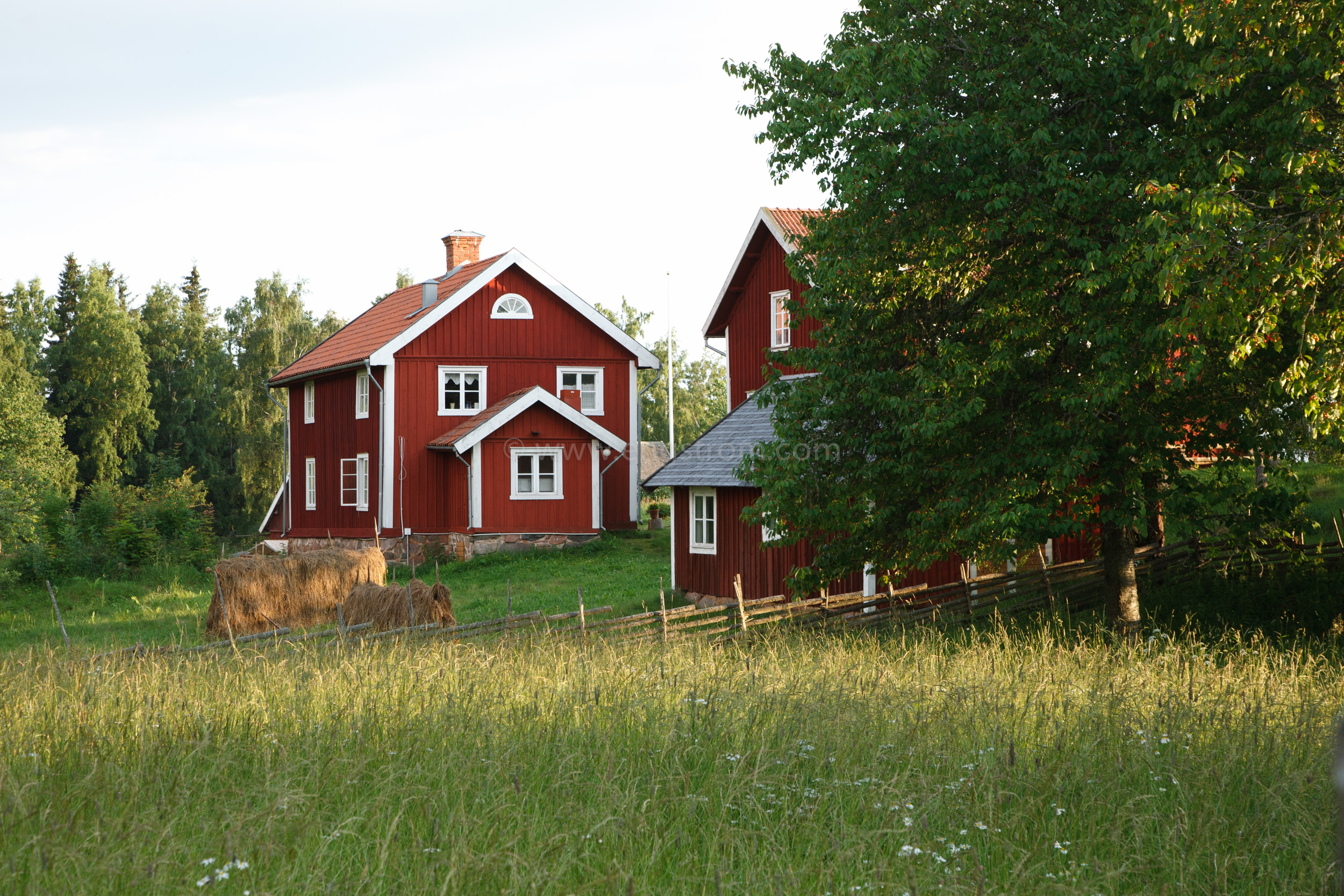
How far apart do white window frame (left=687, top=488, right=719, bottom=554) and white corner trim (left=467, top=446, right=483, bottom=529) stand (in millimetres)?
8554

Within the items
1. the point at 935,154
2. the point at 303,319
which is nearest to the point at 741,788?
the point at 935,154

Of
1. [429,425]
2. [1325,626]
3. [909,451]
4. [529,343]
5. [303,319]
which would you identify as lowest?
[1325,626]

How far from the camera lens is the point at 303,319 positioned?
5091cm

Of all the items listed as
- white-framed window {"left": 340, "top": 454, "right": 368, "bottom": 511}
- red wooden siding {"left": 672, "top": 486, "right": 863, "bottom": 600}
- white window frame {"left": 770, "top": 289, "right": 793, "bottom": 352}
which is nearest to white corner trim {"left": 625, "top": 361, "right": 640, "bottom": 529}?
white-framed window {"left": 340, "top": 454, "right": 368, "bottom": 511}

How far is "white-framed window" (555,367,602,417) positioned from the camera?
3184cm

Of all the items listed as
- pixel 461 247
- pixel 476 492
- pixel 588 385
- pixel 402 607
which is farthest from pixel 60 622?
pixel 461 247

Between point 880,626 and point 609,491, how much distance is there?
1676cm

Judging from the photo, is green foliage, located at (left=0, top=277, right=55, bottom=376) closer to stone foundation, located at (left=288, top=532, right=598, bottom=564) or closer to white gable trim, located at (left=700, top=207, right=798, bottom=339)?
stone foundation, located at (left=288, top=532, right=598, bottom=564)

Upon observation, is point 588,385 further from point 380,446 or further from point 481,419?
point 380,446

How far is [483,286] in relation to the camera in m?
30.4

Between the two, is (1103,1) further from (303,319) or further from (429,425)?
(303,319)

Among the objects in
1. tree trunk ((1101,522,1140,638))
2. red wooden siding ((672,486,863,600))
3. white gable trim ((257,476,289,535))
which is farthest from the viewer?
white gable trim ((257,476,289,535))

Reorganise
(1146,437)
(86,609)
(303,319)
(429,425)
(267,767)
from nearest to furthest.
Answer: (267,767)
(1146,437)
(86,609)
(429,425)
(303,319)

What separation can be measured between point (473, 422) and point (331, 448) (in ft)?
19.2
